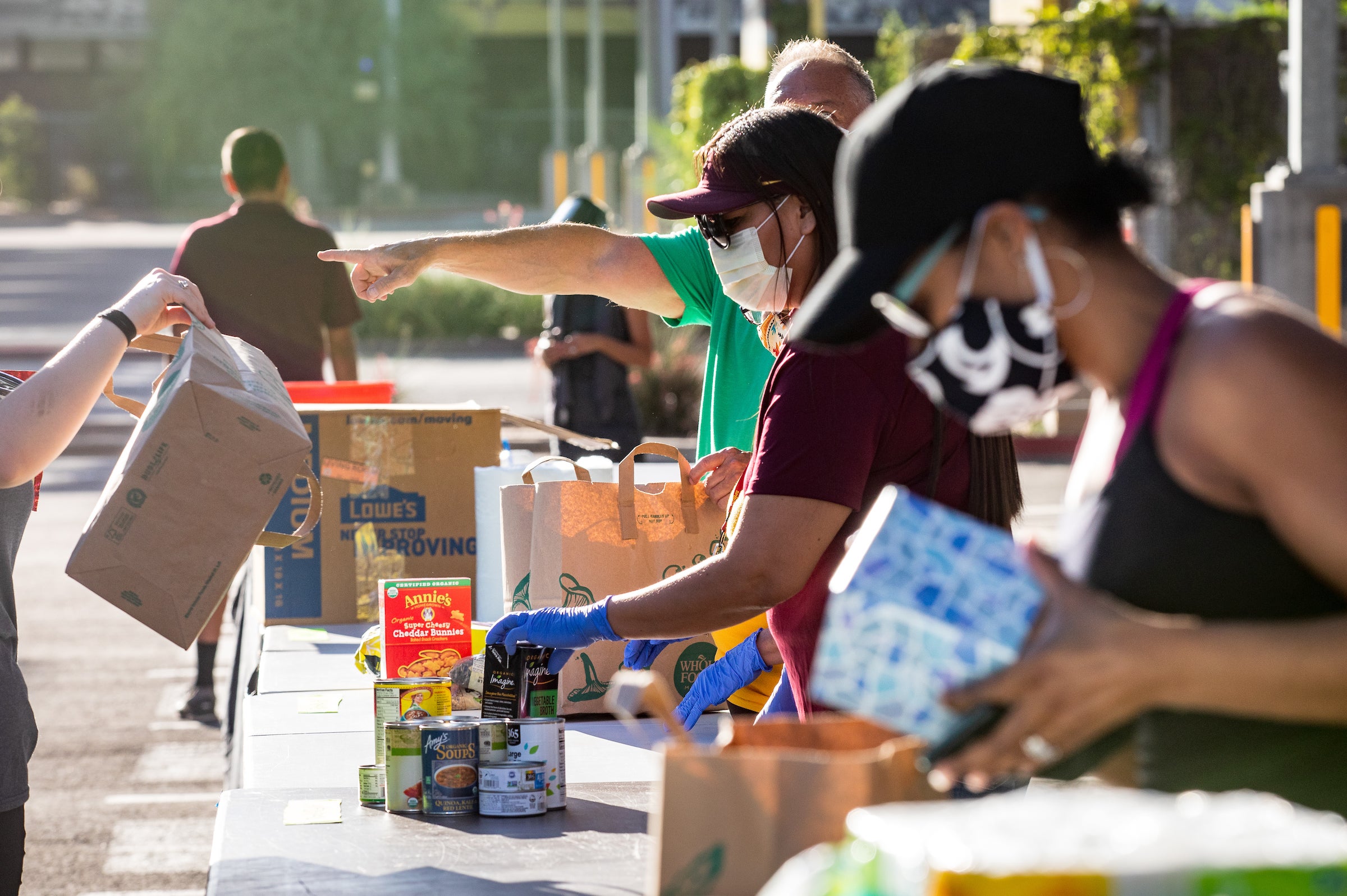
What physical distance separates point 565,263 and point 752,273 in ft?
2.97

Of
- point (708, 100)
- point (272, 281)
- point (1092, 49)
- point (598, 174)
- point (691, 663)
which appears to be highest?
point (1092, 49)

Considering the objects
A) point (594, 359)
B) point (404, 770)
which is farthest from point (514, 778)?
point (594, 359)

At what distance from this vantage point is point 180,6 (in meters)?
42.6

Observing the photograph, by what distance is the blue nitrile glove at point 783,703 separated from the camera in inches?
102

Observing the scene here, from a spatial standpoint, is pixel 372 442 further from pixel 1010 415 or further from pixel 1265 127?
pixel 1265 127

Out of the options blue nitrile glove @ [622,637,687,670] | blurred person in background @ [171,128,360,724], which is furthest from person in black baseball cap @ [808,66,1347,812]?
blurred person in background @ [171,128,360,724]

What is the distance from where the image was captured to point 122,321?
111 inches

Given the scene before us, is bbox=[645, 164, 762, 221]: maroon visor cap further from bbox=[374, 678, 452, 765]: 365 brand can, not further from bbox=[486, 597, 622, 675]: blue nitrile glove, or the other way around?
bbox=[374, 678, 452, 765]: 365 brand can

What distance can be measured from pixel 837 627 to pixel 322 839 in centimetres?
127

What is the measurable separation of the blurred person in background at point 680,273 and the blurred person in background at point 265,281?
9.74 ft

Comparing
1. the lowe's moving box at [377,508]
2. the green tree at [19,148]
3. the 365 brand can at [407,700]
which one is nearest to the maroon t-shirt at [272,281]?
the lowe's moving box at [377,508]

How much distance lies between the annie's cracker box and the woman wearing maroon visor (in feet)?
1.76

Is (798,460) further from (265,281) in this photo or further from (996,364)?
(265,281)

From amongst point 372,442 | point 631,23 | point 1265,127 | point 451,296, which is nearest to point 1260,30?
point 1265,127
